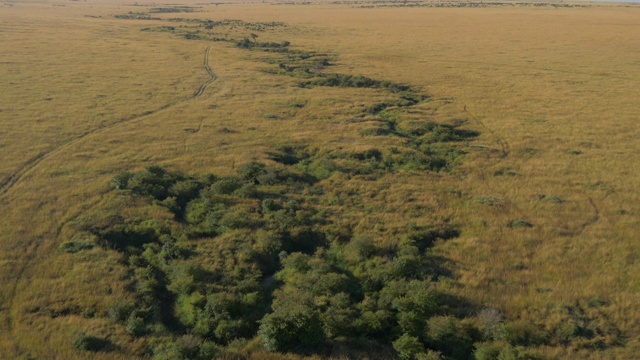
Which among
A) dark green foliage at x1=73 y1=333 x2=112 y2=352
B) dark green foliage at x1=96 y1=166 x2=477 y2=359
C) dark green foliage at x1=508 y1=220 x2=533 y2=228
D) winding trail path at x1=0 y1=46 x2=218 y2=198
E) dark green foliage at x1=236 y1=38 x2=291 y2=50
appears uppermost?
dark green foliage at x1=236 y1=38 x2=291 y2=50

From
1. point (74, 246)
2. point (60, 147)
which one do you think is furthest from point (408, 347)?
point (60, 147)

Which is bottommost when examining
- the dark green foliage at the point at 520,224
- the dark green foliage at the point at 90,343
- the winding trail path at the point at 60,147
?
the dark green foliage at the point at 90,343

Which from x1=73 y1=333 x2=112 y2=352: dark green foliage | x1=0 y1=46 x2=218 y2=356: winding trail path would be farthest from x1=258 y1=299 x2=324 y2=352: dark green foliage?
x1=0 y1=46 x2=218 y2=356: winding trail path

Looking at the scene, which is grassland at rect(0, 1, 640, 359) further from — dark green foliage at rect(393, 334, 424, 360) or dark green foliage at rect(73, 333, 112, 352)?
dark green foliage at rect(393, 334, 424, 360)

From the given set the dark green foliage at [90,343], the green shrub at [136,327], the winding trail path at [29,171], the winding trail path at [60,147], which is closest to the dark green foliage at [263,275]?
the green shrub at [136,327]

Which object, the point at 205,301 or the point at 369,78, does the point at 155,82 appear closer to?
the point at 369,78

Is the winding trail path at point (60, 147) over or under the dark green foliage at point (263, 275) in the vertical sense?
over

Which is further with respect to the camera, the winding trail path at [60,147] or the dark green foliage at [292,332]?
the winding trail path at [60,147]

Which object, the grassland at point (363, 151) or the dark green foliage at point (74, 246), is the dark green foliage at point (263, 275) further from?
the grassland at point (363, 151)

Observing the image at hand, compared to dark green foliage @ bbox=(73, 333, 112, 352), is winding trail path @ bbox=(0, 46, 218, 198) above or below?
above

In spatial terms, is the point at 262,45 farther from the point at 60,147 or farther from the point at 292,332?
the point at 292,332
